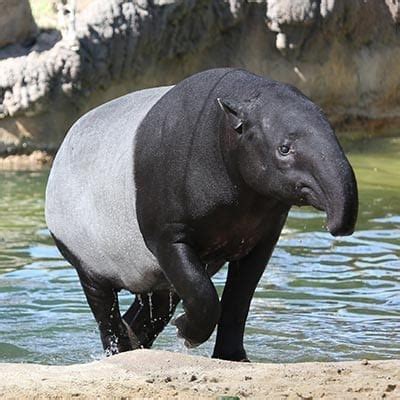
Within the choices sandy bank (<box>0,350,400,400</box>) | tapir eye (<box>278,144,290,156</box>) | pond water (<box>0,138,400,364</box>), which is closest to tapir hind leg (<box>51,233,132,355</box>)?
pond water (<box>0,138,400,364</box>)

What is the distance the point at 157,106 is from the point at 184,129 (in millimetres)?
357

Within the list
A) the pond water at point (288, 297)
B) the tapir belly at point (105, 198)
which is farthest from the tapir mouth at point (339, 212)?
the pond water at point (288, 297)

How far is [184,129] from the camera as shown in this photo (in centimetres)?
601

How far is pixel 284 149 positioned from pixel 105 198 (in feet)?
4.66

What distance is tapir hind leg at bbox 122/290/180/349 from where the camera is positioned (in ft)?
23.3

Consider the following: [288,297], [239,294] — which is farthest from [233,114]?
[288,297]

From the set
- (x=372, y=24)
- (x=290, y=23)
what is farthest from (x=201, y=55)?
(x=372, y=24)

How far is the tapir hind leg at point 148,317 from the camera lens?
23.3ft

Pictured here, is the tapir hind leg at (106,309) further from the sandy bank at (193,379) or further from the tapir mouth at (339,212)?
the tapir mouth at (339,212)

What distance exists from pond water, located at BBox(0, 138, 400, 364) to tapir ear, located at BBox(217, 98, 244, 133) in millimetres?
2025

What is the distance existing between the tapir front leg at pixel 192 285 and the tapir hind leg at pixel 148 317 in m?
0.99

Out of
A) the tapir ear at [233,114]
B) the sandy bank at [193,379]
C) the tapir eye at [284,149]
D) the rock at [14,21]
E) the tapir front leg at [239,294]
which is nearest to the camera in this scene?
the sandy bank at [193,379]

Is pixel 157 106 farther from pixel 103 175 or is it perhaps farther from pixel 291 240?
pixel 291 240

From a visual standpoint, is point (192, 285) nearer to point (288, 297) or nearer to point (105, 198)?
point (105, 198)
